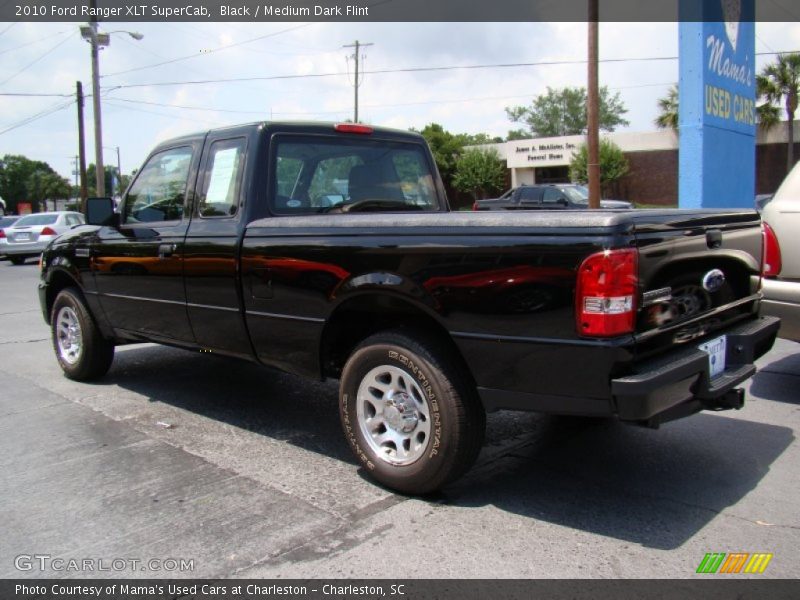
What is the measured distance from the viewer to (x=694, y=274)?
10.9 ft

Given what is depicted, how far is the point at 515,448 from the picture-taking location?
419cm

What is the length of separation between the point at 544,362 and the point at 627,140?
125 ft

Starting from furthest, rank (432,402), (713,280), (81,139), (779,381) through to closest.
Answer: (81,139) → (779,381) → (713,280) → (432,402)

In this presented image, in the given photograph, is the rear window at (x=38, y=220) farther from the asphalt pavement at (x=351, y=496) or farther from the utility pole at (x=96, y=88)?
the asphalt pavement at (x=351, y=496)

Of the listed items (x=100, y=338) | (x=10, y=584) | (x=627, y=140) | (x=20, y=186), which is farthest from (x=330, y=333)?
(x=20, y=186)

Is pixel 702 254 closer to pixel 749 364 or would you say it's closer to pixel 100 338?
pixel 749 364

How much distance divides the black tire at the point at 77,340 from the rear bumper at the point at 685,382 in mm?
4495

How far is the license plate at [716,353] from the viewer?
3268 millimetres

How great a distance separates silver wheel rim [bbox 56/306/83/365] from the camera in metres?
5.87

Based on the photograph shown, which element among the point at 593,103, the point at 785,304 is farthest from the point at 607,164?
the point at 785,304

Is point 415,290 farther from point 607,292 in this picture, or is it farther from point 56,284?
point 56,284

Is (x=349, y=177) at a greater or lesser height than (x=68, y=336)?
greater

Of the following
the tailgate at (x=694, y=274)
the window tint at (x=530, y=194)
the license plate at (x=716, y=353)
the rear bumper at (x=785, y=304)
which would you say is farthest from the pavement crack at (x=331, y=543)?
the window tint at (x=530, y=194)

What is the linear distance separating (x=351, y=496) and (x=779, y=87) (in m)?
39.9
